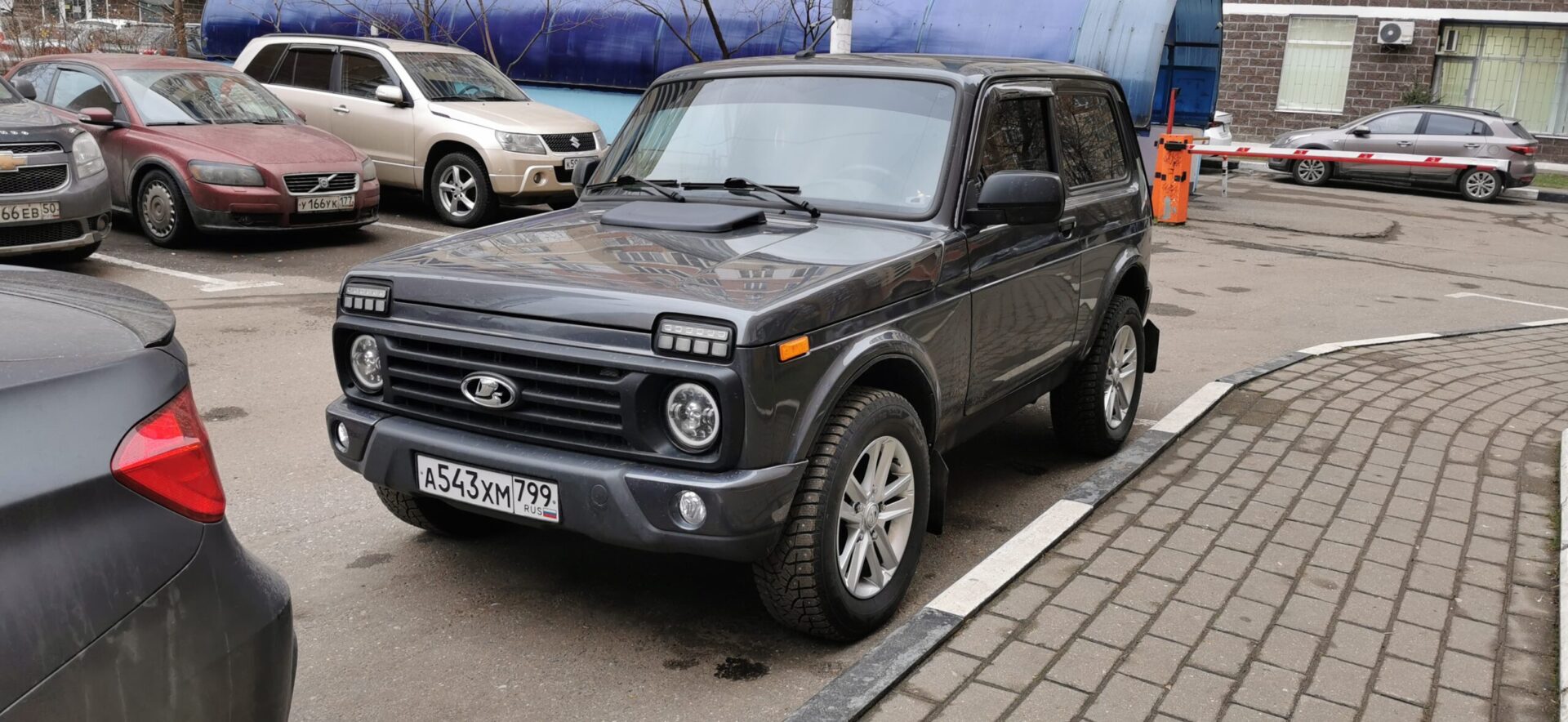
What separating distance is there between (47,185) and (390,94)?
4.19 metres

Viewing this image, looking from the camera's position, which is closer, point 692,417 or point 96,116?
point 692,417

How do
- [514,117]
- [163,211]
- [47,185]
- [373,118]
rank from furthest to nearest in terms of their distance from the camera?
[373,118], [514,117], [163,211], [47,185]

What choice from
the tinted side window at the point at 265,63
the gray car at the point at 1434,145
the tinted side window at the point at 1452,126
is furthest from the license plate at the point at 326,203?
the tinted side window at the point at 1452,126

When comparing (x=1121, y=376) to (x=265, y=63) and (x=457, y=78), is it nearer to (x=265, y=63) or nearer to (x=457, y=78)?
(x=457, y=78)

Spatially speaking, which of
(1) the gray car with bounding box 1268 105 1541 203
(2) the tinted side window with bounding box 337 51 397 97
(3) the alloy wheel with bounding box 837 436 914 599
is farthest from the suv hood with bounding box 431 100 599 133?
(1) the gray car with bounding box 1268 105 1541 203

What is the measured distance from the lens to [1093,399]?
225 inches

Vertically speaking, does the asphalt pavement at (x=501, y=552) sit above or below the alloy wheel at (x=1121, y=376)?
below

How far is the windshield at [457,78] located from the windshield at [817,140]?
8748 millimetres

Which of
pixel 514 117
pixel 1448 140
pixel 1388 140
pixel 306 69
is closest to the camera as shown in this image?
pixel 514 117

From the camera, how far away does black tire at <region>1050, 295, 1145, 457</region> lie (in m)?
5.72

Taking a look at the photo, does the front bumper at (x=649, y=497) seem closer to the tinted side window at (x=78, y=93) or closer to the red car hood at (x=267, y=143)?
the red car hood at (x=267, y=143)

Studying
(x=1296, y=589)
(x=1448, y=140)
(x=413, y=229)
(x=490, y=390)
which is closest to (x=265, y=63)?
(x=413, y=229)

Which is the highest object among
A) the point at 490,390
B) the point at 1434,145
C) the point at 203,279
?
the point at 1434,145

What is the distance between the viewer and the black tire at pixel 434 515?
4.48m
